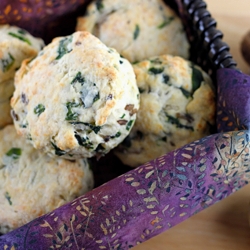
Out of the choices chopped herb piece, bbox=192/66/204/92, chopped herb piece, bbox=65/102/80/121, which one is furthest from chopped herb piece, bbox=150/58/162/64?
chopped herb piece, bbox=65/102/80/121

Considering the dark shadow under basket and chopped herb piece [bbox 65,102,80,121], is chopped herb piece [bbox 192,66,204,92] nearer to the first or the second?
the dark shadow under basket

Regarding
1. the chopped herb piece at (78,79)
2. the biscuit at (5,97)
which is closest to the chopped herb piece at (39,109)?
the chopped herb piece at (78,79)

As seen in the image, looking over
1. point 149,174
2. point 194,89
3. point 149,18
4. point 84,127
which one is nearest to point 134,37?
point 149,18

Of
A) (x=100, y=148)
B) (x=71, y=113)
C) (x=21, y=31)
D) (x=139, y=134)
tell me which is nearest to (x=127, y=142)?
(x=139, y=134)

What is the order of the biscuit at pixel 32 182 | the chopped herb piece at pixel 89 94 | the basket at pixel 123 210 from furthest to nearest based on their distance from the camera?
the biscuit at pixel 32 182 < the chopped herb piece at pixel 89 94 < the basket at pixel 123 210

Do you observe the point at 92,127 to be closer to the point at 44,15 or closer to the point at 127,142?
the point at 127,142

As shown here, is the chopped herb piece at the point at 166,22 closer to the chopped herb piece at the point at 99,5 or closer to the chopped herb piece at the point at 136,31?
the chopped herb piece at the point at 136,31

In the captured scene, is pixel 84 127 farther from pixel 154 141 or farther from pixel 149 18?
pixel 149 18
